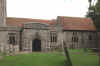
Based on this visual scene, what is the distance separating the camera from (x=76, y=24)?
1073 inches

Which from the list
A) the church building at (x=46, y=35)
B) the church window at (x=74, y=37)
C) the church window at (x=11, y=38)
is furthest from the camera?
the church window at (x=74, y=37)

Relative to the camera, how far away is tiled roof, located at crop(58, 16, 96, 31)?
26.0m

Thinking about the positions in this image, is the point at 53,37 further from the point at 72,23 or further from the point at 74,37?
the point at 72,23

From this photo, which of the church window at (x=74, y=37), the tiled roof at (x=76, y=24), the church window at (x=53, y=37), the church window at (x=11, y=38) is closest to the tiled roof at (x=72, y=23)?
the tiled roof at (x=76, y=24)

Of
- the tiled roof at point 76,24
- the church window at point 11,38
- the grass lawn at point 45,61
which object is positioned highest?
the tiled roof at point 76,24

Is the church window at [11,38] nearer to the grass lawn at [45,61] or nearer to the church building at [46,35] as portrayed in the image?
the church building at [46,35]

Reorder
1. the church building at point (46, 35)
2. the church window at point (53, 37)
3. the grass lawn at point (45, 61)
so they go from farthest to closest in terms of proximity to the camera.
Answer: the church window at point (53, 37) → the church building at point (46, 35) → the grass lawn at point (45, 61)

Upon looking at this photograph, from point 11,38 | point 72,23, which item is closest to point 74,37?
point 72,23

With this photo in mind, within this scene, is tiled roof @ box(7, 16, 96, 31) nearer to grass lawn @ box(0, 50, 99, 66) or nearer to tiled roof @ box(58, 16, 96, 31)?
tiled roof @ box(58, 16, 96, 31)

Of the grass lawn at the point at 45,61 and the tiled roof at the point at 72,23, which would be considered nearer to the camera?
the grass lawn at the point at 45,61

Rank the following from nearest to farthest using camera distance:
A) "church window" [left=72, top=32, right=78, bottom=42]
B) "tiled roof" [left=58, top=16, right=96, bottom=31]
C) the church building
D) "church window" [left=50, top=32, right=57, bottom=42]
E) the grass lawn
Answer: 1. the grass lawn
2. the church building
3. "church window" [left=50, top=32, right=57, bottom=42]
4. "church window" [left=72, top=32, right=78, bottom=42]
5. "tiled roof" [left=58, top=16, right=96, bottom=31]

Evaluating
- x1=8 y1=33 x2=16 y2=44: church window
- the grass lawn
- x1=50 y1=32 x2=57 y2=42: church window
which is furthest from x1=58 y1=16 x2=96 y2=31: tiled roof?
the grass lawn

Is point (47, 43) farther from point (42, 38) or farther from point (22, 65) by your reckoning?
point (22, 65)

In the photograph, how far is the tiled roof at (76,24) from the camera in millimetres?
25969
